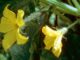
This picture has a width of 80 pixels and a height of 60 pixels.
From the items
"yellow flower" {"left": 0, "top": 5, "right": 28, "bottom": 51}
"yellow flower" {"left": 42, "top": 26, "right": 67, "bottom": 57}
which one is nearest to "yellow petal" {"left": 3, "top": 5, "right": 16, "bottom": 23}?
"yellow flower" {"left": 0, "top": 5, "right": 28, "bottom": 51}

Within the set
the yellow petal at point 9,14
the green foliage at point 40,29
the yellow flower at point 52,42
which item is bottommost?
the green foliage at point 40,29

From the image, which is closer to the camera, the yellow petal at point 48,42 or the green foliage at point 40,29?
the yellow petal at point 48,42

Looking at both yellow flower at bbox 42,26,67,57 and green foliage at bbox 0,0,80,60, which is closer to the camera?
yellow flower at bbox 42,26,67,57

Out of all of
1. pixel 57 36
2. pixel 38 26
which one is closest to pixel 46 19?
pixel 38 26

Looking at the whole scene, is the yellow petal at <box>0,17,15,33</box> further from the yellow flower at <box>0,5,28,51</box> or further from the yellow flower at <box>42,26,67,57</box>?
the yellow flower at <box>42,26,67,57</box>

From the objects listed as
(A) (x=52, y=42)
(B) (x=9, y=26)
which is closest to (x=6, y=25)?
(B) (x=9, y=26)

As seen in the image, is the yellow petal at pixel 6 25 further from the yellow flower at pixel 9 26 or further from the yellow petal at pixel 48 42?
the yellow petal at pixel 48 42

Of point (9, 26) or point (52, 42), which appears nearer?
point (52, 42)

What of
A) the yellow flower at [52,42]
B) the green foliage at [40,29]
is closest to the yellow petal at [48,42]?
the yellow flower at [52,42]

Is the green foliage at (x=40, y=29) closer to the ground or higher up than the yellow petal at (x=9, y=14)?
closer to the ground

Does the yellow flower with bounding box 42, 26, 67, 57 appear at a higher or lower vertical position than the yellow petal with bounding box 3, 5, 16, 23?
lower

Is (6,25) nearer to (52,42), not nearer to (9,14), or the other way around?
(9,14)
